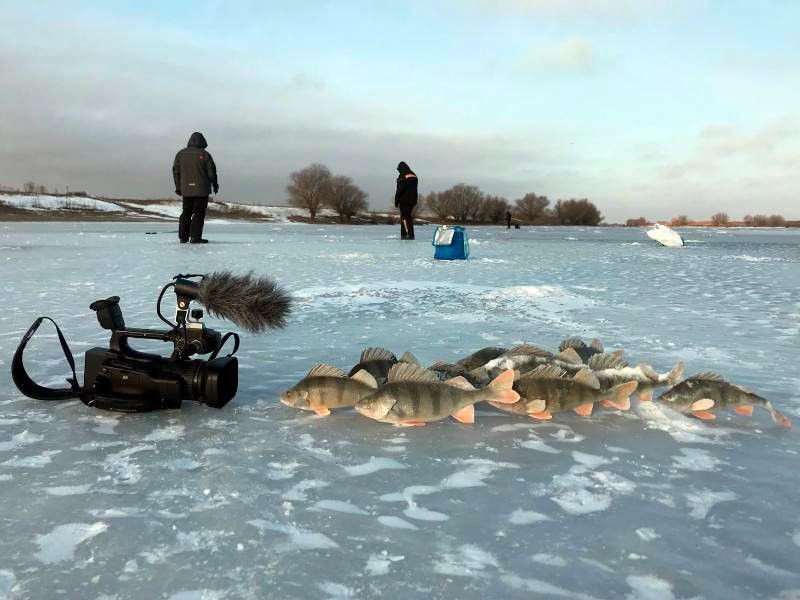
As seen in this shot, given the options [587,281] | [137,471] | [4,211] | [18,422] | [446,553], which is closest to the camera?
[446,553]

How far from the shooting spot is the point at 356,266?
992 centimetres

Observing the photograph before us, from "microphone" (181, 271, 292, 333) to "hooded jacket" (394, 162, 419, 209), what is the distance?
17360 millimetres

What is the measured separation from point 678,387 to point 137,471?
2.29 m

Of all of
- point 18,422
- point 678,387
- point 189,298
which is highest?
point 189,298

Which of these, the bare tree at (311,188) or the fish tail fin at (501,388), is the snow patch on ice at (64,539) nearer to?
the fish tail fin at (501,388)

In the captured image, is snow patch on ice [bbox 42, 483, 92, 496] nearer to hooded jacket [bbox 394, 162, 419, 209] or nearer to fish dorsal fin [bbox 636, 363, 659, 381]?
fish dorsal fin [bbox 636, 363, 659, 381]

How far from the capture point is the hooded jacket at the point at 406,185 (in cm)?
1950

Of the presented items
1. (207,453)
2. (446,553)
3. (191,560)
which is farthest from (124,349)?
(446,553)

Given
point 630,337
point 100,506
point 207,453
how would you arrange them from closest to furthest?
point 100,506 → point 207,453 → point 630,337

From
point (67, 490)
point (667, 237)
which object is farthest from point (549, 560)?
point (667, 237)

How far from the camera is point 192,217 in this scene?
50.9ft

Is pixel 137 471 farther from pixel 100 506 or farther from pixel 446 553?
pixel 446 553

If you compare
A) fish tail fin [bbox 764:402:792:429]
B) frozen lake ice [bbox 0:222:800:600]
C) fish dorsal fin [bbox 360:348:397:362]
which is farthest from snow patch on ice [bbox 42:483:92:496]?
fish tail fin [bbox 764:402:792:429]

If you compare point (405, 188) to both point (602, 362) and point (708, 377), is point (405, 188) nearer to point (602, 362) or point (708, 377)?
point (602, 362)
